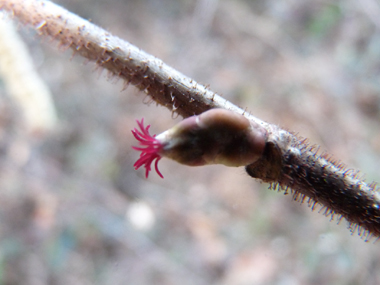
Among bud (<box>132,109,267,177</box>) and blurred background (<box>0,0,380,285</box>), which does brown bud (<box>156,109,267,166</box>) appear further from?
blurred background (<box>0,0,380,285</box>)

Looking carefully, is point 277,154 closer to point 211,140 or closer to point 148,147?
point 211,140

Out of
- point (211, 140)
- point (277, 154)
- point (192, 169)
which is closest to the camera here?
point (211, 140)

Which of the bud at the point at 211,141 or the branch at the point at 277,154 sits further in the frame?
the branch at the point at 277,154

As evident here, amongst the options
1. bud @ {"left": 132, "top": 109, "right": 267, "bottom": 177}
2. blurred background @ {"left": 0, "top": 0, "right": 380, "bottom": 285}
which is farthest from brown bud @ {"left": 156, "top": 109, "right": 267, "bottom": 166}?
blurred background @ {"left": 0, "top": 0, "right": 380, "bottom": 285}

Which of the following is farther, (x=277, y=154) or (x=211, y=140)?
(x=277, y=154)

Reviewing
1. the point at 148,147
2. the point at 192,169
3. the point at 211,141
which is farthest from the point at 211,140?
the point at 192,169

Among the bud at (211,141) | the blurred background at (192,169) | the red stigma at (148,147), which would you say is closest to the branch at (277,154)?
the bud at (211,141)

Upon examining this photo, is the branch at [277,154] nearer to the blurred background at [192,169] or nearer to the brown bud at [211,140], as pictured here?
the brown bud at [211,140]
